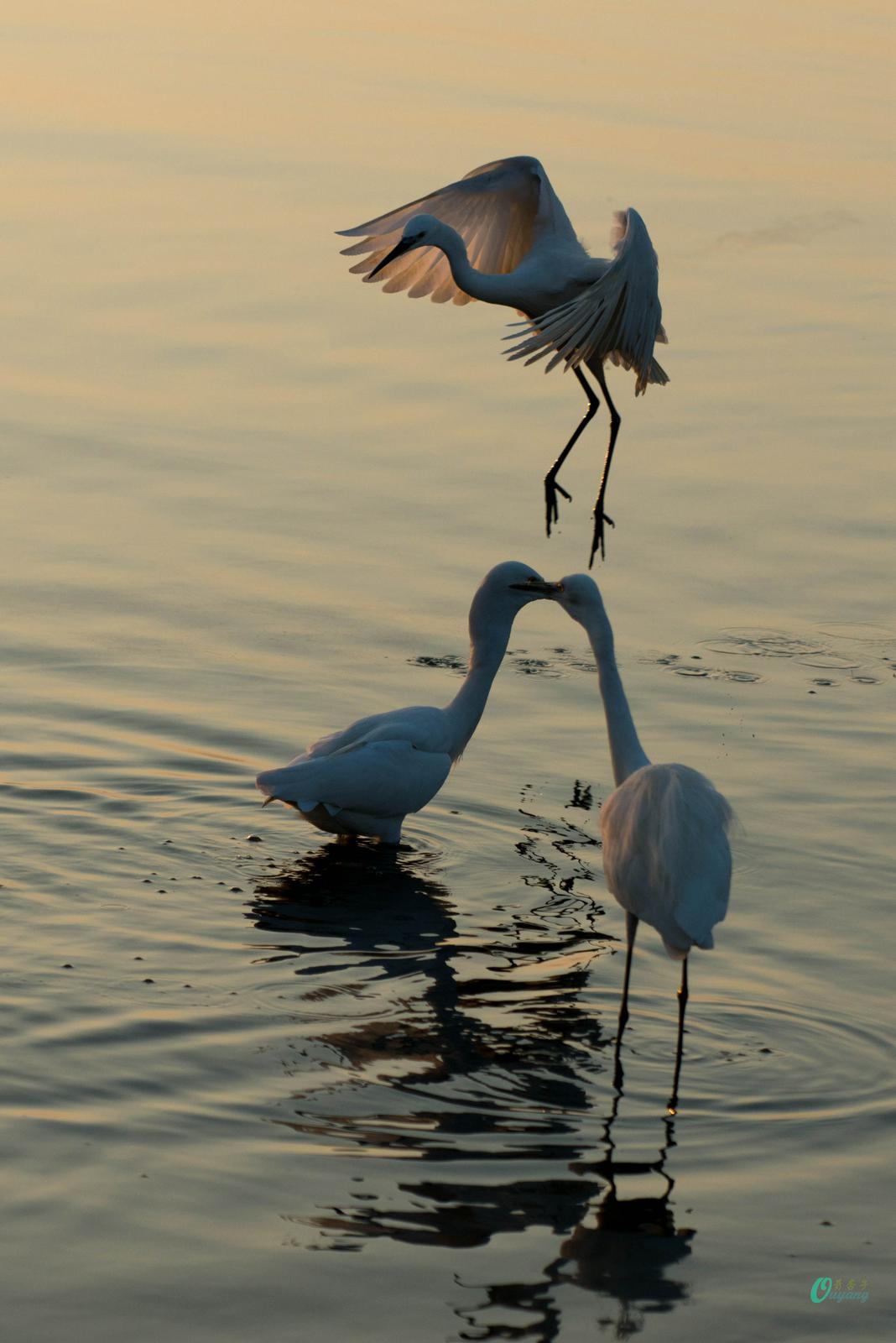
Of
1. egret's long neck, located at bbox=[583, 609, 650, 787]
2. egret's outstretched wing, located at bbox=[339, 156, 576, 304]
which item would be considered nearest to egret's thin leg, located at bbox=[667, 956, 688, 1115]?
egret's long neck, located at bbox=[583, 609, 650, 787]

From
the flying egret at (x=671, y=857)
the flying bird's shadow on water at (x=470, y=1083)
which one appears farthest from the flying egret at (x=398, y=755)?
the flying egret at (x=671, y=857)

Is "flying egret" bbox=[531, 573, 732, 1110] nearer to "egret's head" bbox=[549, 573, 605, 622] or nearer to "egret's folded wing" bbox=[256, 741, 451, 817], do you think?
"egret's head" bbox=[549, 573, 605, 622]

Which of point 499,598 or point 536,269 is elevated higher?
point 536,269

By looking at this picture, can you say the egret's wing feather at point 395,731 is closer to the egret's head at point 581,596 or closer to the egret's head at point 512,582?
the egret's head at point 512,582

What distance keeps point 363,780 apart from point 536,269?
4.71 metres

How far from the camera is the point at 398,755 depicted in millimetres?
9625

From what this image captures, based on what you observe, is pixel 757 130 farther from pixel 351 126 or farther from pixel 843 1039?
pixel 843 1039

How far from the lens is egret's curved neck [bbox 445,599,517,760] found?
33.4ft

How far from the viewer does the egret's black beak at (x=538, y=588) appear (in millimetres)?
9703

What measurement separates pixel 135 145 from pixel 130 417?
328 inches

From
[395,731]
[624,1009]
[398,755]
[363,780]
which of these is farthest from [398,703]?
[624,1009]

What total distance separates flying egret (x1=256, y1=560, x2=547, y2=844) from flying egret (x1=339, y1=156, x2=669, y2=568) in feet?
4.63

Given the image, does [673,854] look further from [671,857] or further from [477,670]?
[477,670]

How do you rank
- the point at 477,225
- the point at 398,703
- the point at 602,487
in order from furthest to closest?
the point at 477,225 < the point at 602,487 < the point at 398,703
